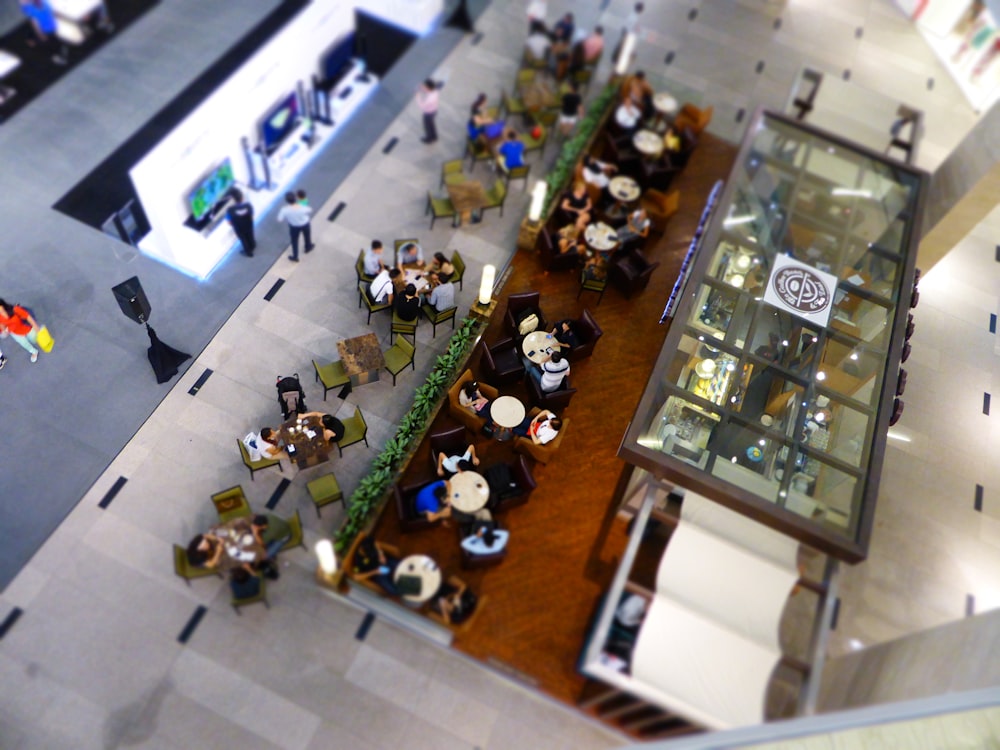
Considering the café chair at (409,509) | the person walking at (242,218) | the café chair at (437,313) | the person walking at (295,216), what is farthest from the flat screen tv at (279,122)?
the café chair at (409,509)

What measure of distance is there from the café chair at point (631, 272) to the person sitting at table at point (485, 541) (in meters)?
4.52

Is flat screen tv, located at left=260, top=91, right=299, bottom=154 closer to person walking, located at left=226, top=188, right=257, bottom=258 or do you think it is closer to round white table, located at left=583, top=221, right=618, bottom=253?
person walking, located at left=226, top=188, right=257, bottom=258

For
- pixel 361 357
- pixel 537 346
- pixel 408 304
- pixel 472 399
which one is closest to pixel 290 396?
pixel 361 357

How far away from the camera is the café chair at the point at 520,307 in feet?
34.1

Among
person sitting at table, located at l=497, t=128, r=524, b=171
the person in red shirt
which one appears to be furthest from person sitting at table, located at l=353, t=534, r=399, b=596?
person sitting at table, located at l=497, t=128, r=524, b=171

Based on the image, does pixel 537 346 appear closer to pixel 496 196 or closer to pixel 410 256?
pixel 410 256

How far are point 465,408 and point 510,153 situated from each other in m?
5.22

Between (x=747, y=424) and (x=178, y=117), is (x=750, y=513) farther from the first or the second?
(x=178, y=117)

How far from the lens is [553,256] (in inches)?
439

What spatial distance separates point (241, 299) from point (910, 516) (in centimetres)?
998

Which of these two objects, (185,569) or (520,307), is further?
(520,307)

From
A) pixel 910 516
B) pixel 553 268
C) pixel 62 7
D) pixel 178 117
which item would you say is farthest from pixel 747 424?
pixel 62 7

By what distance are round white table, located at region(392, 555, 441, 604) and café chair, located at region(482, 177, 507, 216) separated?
613 cm

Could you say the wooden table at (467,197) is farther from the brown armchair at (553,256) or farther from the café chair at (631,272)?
the café chair at (631,272)
